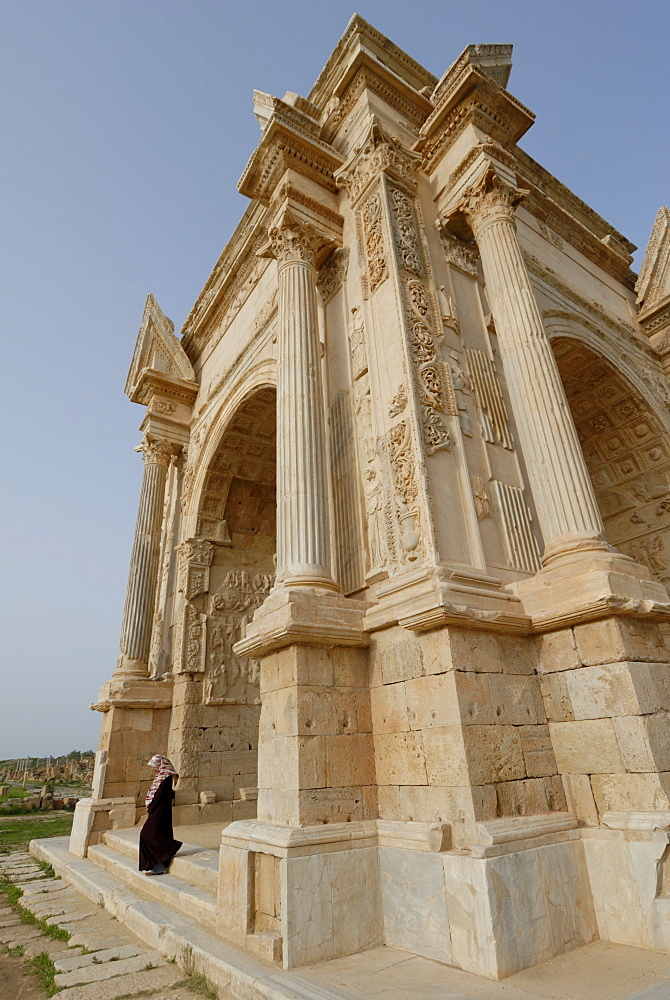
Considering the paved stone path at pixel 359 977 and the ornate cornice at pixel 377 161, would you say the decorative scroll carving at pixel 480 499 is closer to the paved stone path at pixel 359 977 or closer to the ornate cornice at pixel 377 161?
the paved stone path at pixel 359 977

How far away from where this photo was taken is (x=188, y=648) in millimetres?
10031

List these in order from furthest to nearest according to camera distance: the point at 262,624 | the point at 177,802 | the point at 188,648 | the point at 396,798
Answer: the point at 188,648 < the point at 177,802 < the point at 262,624 < the point at 396,798

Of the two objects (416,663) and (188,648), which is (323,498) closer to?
(416,663)

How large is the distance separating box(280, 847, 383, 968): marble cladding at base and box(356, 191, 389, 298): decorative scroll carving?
5.61m

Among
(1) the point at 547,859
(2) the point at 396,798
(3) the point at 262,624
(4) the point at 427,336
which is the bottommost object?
(1) the point at 547,859

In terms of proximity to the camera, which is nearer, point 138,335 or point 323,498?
point 323,498

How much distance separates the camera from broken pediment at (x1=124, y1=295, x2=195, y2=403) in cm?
1255

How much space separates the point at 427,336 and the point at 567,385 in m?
5.54

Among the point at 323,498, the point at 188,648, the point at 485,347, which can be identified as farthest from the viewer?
the point at 188,648

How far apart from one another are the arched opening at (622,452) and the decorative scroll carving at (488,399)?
11.5 ft

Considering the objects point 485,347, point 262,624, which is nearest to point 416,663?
point 262,624

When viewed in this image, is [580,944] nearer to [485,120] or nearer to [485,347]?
[485,347]

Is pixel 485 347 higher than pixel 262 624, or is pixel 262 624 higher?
pixel 485 347

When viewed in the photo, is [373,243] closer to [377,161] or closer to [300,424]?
[377,161]
